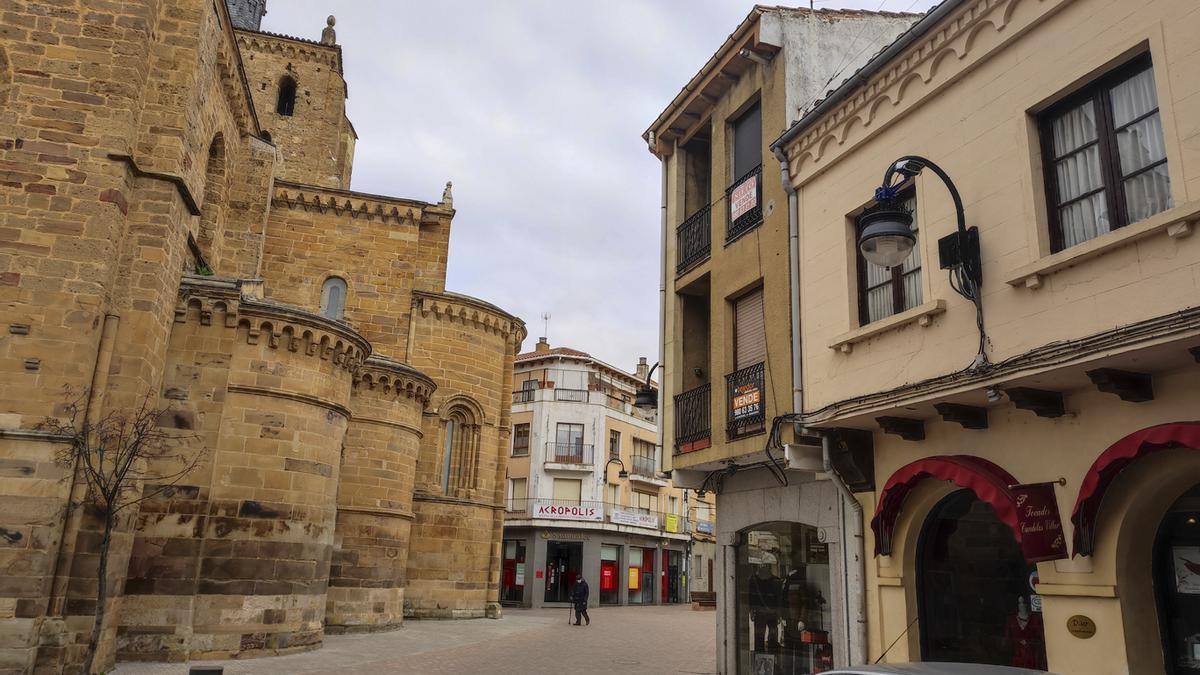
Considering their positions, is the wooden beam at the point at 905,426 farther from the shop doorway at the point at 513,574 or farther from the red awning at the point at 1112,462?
the shop doorway at the point at 513,574

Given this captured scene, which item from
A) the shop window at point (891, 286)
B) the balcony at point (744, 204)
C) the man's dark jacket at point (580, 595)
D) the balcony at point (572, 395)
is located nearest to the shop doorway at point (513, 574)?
the balcony at point (572, 395)

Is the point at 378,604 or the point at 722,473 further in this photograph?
the point at 378,604

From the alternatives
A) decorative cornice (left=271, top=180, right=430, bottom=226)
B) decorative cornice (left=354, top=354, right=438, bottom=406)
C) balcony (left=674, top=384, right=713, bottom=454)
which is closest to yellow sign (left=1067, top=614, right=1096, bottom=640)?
balcony (left=674, top=384, right=713, bottom=454)

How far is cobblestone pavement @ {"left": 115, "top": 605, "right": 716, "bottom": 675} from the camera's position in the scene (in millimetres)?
14688

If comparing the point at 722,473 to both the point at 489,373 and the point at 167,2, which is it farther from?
the point at 489,373

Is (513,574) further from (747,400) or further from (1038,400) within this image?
(1038,400)

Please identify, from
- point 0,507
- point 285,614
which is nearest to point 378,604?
point 285,614

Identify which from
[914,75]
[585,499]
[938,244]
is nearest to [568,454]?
[585,499]

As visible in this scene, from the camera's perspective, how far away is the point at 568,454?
143 feet

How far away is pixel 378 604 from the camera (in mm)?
21641

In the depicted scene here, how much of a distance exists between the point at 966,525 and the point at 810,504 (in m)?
2.21

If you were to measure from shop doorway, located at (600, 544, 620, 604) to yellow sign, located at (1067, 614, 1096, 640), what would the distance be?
36784mm

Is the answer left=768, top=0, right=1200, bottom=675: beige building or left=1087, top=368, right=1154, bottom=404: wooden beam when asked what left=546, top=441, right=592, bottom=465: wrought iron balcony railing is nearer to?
left=768, top=0, right=1200, bottom=675: beige building

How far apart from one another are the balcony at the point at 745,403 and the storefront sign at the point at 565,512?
31572mm
